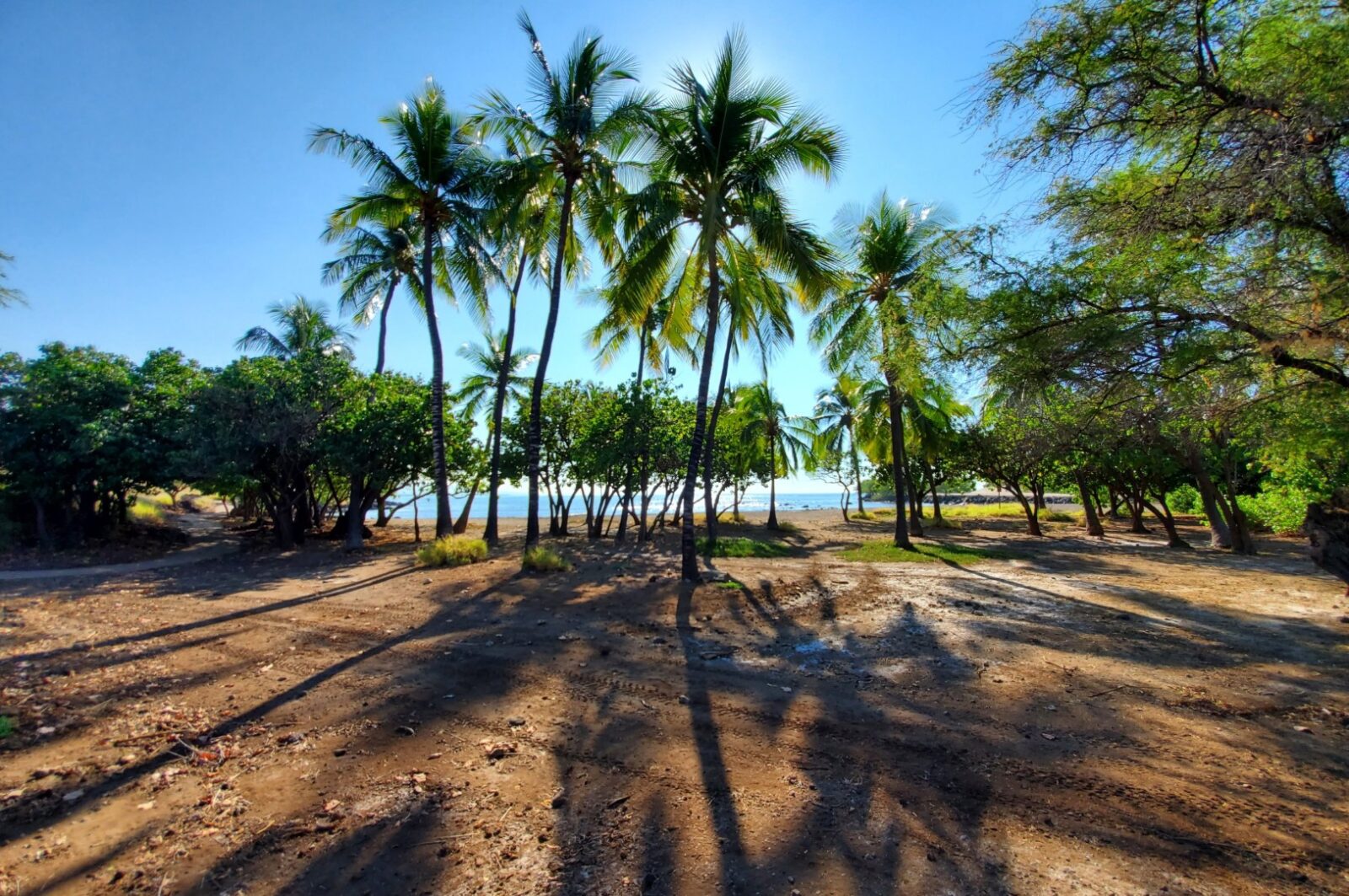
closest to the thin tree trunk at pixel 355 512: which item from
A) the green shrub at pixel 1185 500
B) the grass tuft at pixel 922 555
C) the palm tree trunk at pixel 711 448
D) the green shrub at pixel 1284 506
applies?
the palm tree trunk at pixel 711 448

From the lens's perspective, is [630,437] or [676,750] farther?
[630,437]

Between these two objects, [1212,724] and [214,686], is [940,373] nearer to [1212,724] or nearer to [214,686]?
[1212,724]

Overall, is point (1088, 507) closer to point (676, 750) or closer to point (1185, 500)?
point (1185, 500)

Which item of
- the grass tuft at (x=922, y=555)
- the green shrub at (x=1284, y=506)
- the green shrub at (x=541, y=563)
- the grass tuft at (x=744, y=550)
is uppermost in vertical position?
the green shrub at (x=1284, y=506)

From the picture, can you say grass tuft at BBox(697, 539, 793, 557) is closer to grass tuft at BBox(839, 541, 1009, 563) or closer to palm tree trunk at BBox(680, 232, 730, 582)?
grass tuft at BBox(839, 541, 1009, 563)

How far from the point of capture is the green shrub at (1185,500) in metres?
28.4

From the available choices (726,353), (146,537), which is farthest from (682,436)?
(146,537)

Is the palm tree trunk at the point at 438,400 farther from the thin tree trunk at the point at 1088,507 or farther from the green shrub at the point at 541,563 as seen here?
the thin tree trunk at the point at 1088,507

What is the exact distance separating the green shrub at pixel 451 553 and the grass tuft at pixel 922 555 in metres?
9.69

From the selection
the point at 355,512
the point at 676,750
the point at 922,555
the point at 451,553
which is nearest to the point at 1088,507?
the point at 922,555

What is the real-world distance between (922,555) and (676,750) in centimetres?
1390

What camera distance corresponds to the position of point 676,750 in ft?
13.4

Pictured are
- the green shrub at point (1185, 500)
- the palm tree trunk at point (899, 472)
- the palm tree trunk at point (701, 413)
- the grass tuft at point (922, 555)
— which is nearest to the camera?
the palm tree trunk at point (701, 413)

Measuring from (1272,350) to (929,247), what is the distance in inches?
136
